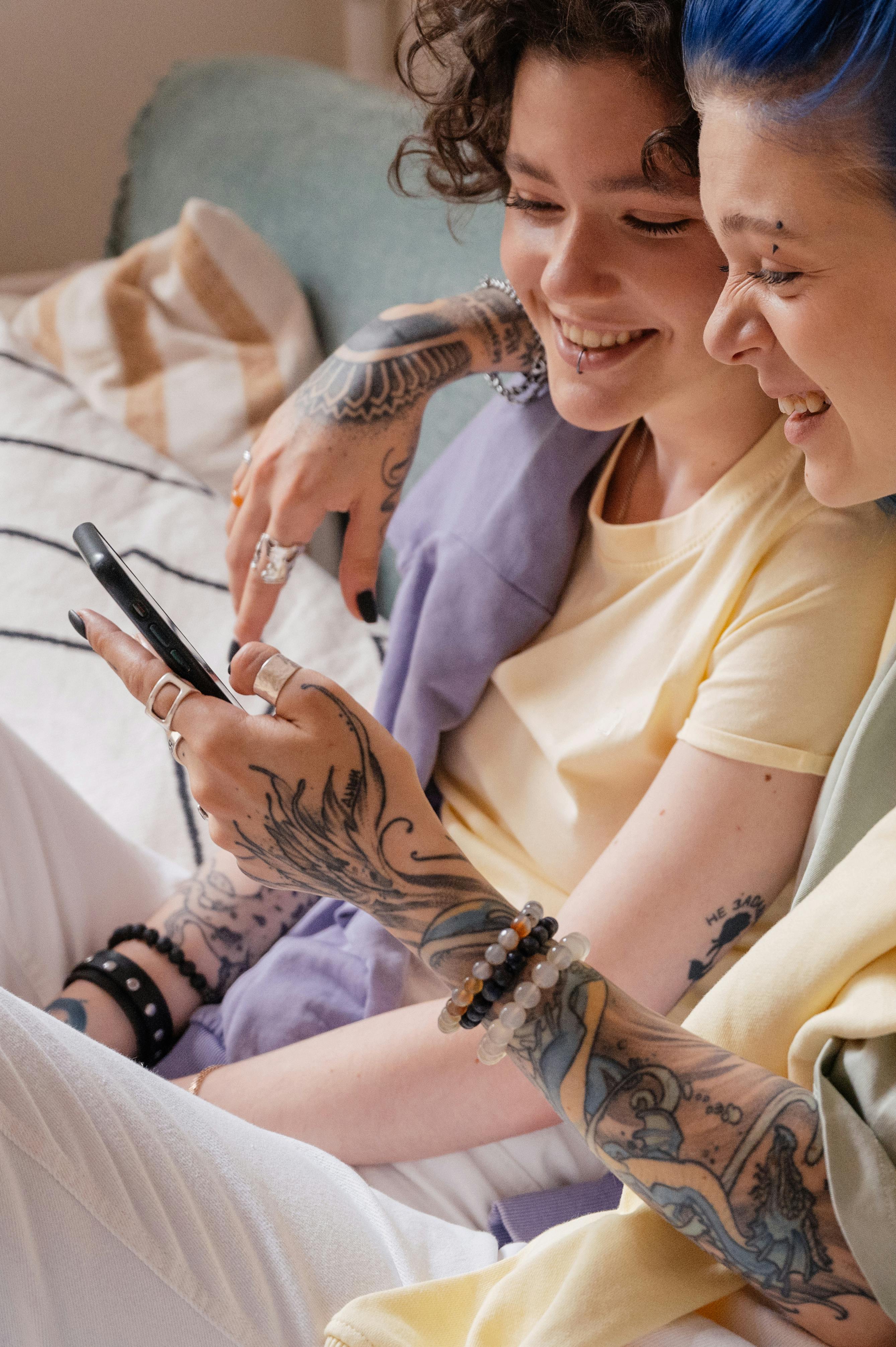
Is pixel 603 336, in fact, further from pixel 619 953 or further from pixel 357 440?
pixel 619 953

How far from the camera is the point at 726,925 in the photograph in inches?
33.1

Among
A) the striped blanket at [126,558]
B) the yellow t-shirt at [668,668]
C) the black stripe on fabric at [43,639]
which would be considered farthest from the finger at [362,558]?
the black stripe on fabric at [43,639]

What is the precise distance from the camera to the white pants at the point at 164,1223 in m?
0.63

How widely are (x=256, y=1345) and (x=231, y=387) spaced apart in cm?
137

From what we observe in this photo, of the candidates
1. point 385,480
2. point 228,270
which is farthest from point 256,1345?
point 228,270

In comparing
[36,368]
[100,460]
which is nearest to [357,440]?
[100,460]

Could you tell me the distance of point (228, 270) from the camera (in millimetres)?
1756

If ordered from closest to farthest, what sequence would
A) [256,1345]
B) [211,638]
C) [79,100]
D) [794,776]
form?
[256,1345] → [794,776] → [211,638] → [79,100]

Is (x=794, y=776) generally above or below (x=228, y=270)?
below

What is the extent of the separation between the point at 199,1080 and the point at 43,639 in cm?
76

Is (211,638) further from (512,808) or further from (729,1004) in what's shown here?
(729,1004)

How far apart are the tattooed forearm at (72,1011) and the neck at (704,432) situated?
2.08ft

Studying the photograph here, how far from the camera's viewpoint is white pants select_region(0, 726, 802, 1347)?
63cm

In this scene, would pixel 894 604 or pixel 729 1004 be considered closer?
pixel 729 1004
